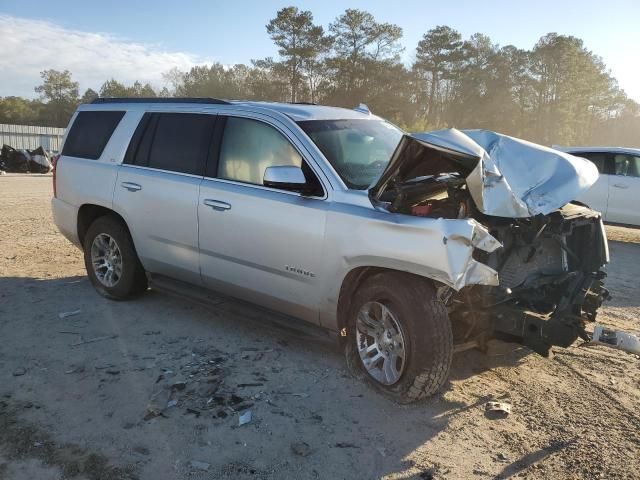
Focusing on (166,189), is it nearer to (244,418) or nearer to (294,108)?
(294,108)

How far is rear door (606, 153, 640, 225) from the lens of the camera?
426 inches

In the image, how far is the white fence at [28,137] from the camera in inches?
1756

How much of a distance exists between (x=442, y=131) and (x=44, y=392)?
3.24m

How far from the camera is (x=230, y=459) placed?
123 inches

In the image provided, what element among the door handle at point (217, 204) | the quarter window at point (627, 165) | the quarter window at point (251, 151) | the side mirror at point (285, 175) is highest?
the quarter window at point (627, 165)

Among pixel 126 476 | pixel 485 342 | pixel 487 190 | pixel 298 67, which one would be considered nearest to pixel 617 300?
pixel 485 342

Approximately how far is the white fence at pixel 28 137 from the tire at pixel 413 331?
153ft

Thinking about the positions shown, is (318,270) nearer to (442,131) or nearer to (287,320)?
(287,320)

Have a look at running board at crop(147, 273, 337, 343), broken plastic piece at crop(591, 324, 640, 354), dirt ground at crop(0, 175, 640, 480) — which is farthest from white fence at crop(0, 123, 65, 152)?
broken plastic piece at crop(591, 324, 640, 354)

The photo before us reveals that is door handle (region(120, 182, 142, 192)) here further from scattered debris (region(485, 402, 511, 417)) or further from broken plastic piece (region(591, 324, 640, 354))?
broken plastic piece (region(591, 324, 640, 354))

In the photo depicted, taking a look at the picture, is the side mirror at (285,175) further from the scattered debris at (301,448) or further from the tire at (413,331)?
the scattered debris at (301,448)

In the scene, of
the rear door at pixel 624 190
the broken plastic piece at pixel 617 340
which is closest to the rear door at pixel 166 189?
the broken plastic piece at pixel 617 340

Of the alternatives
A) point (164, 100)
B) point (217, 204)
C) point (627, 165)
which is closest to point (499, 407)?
point (217, 204)

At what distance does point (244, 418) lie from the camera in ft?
11.6
